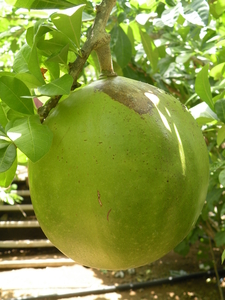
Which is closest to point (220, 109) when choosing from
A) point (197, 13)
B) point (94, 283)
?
point (197, 13)

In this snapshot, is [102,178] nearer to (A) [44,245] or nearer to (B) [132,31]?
(B) [132,31]

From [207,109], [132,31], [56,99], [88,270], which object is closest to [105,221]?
[56,99]

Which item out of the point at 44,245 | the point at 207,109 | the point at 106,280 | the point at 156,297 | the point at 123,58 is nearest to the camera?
the point at 207,109

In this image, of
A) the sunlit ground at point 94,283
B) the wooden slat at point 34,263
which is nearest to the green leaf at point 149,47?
the sunlit ground at point 94,283

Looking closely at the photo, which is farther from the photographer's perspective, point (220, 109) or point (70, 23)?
point (220, 109)

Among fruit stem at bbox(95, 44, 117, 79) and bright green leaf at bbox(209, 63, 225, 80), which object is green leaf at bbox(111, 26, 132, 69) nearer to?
bright green leaf at bbox(209, 63, 225, 80)

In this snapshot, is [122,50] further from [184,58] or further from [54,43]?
[54,43]

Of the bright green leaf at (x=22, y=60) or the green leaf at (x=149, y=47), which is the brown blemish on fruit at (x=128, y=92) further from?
the green leaf at (x=149, y=47)

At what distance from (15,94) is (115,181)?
0.25 m

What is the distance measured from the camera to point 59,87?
59 cm

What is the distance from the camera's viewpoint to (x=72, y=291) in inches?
151

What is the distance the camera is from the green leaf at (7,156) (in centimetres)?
57

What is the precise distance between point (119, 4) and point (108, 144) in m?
1.03

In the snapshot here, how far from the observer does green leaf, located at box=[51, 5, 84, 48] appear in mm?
609
